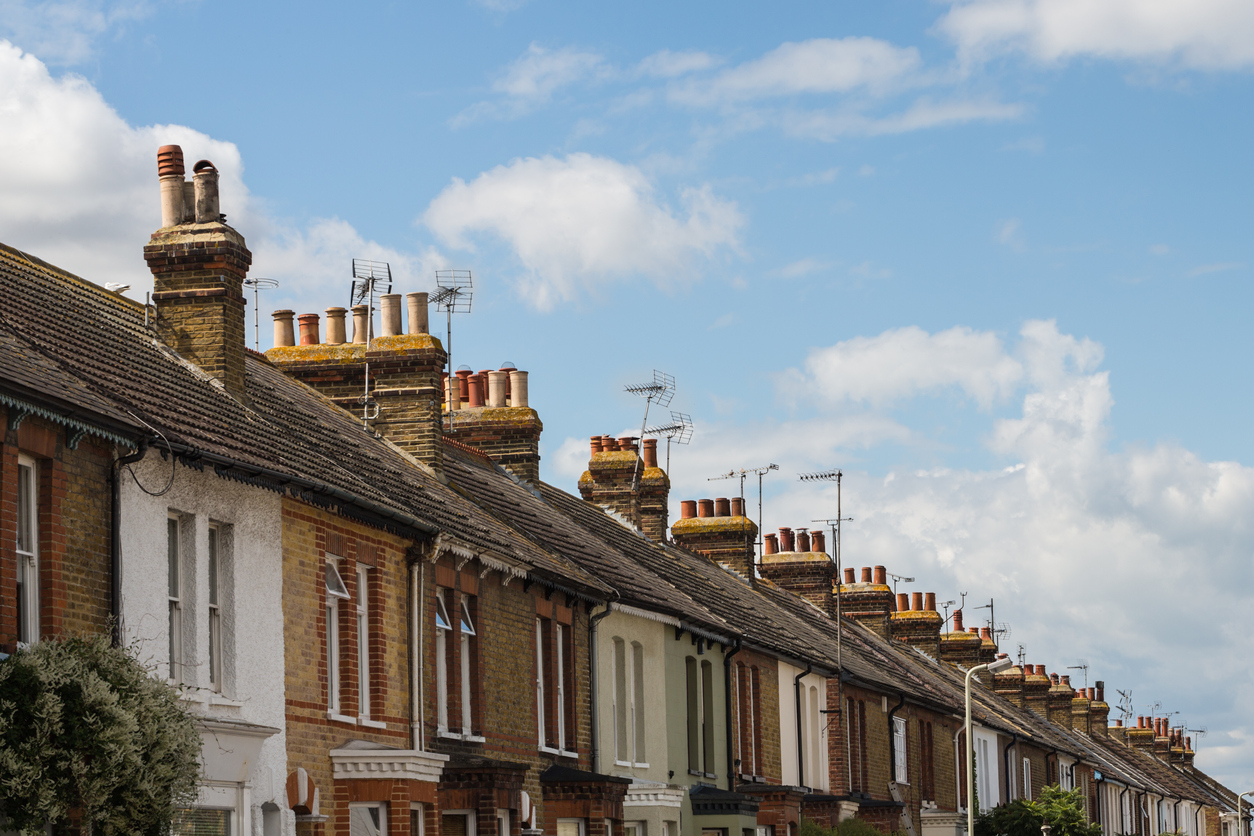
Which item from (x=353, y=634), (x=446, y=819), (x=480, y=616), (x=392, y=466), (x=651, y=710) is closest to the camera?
(x=353, y=634)

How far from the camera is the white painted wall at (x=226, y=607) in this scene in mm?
16641

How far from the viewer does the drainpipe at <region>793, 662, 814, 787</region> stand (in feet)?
127

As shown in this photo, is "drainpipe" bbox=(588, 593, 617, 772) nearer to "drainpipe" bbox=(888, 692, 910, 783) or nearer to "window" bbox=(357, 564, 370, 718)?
"window" bbox=(357, 564, 370, 718)

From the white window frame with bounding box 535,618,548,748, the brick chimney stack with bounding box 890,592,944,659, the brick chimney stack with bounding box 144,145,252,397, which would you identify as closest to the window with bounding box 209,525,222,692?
the brick chimney stack with bounding box 144,145,252,397

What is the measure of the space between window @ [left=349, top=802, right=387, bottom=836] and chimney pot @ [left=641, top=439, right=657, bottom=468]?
22.1 metres

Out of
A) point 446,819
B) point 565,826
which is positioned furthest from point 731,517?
point 446,819

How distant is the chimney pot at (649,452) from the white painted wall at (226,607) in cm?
2352

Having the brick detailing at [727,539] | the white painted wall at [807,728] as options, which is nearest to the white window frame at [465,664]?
the white painted wall at [807,728]

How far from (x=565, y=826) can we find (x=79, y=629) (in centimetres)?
1251

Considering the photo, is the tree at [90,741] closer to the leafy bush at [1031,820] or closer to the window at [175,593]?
the window at [175,593]

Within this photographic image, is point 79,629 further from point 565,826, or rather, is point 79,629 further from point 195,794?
point 565,826

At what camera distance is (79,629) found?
50.9ft

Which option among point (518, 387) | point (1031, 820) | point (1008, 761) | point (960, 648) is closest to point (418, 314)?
point (518, 387)

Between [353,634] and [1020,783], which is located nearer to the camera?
[353,634]
